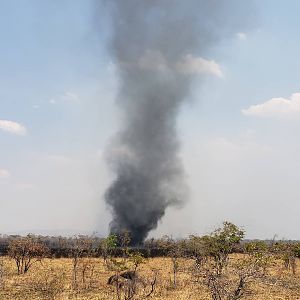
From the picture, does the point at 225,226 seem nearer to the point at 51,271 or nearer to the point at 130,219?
the point at 51,271

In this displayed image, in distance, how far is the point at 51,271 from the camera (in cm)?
4312

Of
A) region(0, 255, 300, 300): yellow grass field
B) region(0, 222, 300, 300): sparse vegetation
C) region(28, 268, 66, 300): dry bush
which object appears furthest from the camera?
region(0, 255, 300, 300): yellow grass field

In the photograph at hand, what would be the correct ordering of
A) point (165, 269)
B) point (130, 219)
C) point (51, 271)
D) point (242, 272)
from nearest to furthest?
1. point (242, 272)
2. point (51, 271)
3. point (165, 269)
4. point (130, 219)

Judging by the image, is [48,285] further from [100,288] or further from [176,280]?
[176,280]

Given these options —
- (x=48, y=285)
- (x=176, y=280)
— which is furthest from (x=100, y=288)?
(x=176, y=280)

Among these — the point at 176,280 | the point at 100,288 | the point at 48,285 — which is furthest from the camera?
the point at 176,280

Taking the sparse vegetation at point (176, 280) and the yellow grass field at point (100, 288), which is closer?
the sparse vegetation at point (176, 280)

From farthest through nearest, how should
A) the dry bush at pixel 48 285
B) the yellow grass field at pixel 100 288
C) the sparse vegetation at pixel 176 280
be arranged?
the yellow grass field at pixel 100 288
the dry bush at pixel 48 285
the sparse vegetation at pixel 176 280

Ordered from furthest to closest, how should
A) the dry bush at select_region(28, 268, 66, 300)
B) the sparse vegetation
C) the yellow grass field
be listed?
1. the yellow grass field
2. the dry bush at select_region(28, 268, 66, 300)
3. the sparse vegetation

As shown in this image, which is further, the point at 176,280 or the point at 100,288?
the point at 176,280

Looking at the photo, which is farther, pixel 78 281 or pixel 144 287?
pixel 78 281

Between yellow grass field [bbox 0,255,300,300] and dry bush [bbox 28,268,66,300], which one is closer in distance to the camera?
dry bush [bbox 28,268,66,300]

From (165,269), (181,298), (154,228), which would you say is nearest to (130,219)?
(154,228)

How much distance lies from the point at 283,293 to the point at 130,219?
98121mm
